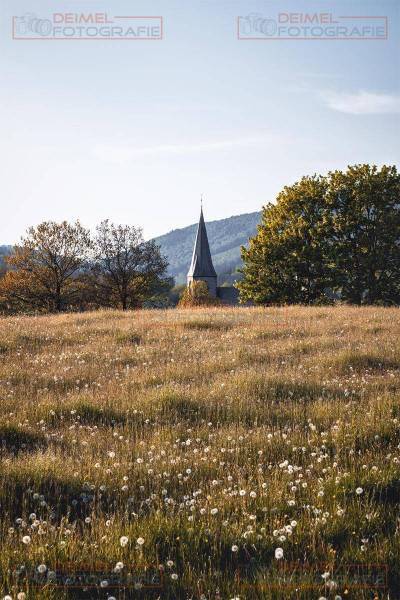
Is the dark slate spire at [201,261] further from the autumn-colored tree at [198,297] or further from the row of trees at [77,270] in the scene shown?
the row of trees at [77,270]

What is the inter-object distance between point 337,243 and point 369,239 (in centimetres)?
274

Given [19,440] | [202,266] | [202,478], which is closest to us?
[202,478]

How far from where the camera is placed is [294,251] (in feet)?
141

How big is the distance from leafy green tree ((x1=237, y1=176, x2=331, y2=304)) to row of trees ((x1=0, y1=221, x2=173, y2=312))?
1842 centimetres

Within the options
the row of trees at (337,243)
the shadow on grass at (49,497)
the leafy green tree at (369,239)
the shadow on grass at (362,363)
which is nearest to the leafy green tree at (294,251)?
the row of trees at (337,243)

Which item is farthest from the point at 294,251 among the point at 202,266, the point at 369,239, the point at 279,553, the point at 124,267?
the point at 202,266

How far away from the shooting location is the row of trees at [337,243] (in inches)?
1655

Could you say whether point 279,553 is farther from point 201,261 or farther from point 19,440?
point 201,261

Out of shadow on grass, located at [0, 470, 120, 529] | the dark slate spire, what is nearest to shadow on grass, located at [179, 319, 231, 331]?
shadow on grass, located at [0, 470, 120, 529]

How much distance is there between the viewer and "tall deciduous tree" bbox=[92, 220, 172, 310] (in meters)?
58.2

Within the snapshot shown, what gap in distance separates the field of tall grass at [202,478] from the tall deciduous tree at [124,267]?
46893 mm

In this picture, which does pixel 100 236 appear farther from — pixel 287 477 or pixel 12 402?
pixel 287 477

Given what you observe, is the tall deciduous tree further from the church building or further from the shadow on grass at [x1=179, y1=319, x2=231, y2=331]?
the shadow on grass at [x1=179, y1=319, x2=231, y2=331]

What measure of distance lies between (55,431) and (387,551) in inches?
197
